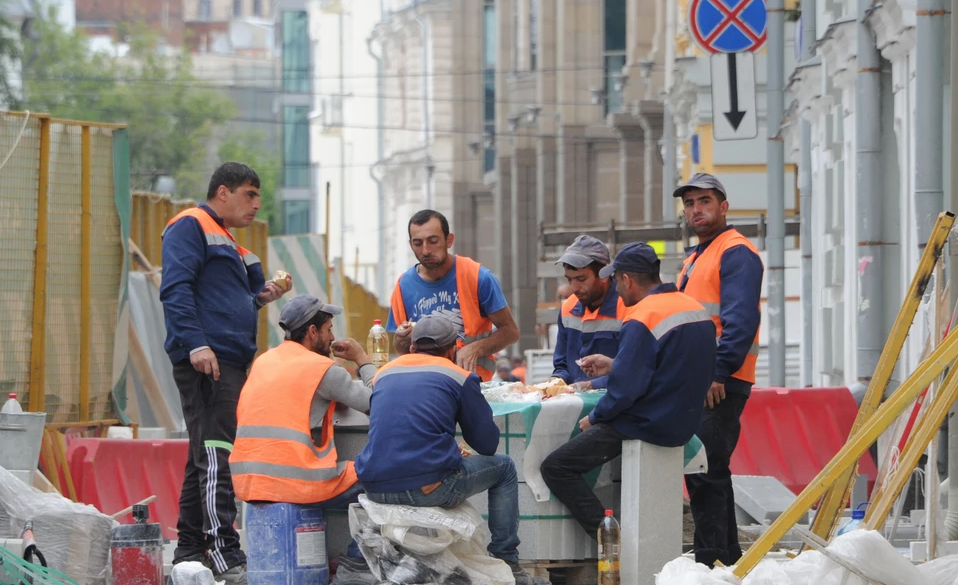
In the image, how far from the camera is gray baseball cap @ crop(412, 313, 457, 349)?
30.6ft

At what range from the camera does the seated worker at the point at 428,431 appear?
29.9 ft

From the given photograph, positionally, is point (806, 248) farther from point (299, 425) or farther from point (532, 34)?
point (532, 34)

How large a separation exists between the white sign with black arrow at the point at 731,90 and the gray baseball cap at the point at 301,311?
11.0 metres

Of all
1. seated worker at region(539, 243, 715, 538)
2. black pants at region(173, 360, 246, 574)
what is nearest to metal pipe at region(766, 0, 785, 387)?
seated worker at region(539, 243, 715, 538)

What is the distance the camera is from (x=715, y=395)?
986 cm

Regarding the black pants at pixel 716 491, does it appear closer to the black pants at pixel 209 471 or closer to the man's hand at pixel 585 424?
the man's hand at pixel 585 424

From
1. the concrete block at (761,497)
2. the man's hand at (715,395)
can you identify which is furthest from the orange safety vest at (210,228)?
the concrete block at (761,497)

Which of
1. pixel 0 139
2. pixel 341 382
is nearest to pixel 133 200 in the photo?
pixel 0 139

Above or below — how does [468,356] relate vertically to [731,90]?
below

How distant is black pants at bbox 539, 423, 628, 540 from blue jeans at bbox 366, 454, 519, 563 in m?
0.21

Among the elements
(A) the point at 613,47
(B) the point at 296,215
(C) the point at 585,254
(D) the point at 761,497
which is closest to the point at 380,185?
(B) the point at 296,215

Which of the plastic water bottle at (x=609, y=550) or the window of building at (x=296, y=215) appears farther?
the window of building at (x=296, y=215)

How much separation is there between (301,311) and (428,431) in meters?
1.03

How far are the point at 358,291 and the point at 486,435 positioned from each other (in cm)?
2707
